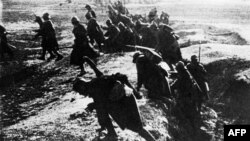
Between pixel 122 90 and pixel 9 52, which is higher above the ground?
pixel 122 90

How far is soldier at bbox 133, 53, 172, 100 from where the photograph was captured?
356 inches

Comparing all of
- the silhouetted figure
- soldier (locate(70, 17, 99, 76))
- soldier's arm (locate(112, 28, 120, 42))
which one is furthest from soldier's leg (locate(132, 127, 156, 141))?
the silhouetted figure

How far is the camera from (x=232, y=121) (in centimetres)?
1138

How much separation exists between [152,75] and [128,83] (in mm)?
2612

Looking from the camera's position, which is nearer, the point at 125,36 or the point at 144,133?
the point at 144,133

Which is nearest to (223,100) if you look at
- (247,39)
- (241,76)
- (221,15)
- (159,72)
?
(241,76)

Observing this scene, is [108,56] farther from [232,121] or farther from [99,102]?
[99,102]

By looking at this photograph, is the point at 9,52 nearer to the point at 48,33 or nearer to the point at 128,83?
the point at 48,33

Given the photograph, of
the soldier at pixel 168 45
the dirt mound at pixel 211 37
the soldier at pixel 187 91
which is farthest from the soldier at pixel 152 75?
the dirt mound at pixel 211 37

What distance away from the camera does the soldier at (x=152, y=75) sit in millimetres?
9031

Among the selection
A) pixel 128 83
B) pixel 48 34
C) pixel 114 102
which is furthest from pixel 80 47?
pixel 114 102

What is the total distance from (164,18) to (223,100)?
1251 centimetres

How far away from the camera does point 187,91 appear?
31.4ft

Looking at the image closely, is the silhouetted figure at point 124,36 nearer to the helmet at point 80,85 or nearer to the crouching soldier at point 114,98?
the crouching soldier at point 114,98
